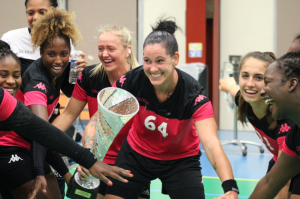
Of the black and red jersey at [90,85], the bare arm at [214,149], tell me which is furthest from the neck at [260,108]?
the black and red jersey at [90,85]

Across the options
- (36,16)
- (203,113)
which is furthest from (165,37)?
(36,16)

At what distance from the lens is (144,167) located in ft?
8.57

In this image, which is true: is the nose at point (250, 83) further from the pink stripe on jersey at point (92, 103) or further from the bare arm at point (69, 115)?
the bare arm at point (69, 115)

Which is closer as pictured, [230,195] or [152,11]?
[230,195]

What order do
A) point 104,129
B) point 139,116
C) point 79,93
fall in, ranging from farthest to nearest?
1. point 79,93
2. point 139,116
3. point 104,129

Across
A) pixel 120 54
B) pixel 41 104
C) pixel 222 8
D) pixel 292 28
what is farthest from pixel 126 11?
pixel 41 104

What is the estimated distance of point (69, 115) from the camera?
2.98m

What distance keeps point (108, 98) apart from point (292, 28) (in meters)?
7.97

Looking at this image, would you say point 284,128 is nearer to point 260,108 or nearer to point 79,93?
point 260,108

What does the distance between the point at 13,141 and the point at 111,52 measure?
110 cm

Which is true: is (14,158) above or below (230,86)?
below

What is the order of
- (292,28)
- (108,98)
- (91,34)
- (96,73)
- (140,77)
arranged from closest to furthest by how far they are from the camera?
(108,98) < (140,77) < (96,73) < (292,28) < (91,34)

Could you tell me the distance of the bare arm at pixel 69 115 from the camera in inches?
115

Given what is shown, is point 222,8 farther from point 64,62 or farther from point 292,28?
point 64,62
